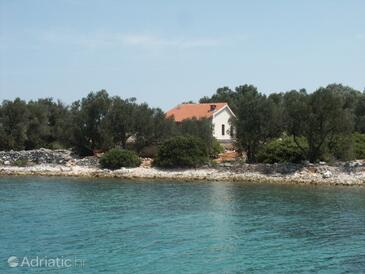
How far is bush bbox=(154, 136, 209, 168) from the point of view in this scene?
55.7 m

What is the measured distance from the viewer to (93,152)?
66.9 m

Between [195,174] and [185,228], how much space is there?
87.1 feet

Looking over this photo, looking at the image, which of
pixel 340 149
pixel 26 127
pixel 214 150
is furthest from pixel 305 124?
pixel 26 127

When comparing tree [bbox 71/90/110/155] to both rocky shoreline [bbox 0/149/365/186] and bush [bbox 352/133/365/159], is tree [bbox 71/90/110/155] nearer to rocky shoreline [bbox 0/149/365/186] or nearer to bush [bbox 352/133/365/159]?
rocky shoreline [bbox 0/149/365/186]

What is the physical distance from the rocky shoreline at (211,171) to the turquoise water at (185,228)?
517 centimetres

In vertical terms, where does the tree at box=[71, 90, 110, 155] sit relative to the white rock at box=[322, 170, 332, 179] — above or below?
above

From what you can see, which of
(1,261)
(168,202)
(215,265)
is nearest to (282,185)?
(168,202)

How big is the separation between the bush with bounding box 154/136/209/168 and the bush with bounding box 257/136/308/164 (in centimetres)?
601

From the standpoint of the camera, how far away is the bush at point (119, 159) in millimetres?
57312

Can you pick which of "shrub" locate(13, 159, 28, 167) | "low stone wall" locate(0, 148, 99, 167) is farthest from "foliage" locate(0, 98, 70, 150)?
"shrub" locate(13, 159, 28, 167)

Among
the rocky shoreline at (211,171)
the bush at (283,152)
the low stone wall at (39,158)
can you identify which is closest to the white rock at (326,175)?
the rocky shoreline at (211,171)

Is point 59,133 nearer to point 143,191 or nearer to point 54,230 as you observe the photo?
point 143,191

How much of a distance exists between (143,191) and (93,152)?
84.1ft

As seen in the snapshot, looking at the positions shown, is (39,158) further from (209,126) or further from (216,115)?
(216,115)
